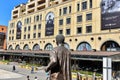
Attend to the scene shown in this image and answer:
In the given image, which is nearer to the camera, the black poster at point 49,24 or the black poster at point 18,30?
the black poster at point 49,24

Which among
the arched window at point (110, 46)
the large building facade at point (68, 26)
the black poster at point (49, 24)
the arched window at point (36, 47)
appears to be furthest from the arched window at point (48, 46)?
the arched window at point (110, 46)

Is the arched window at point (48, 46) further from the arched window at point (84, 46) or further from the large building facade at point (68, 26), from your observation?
the arched window at point (84, 46)

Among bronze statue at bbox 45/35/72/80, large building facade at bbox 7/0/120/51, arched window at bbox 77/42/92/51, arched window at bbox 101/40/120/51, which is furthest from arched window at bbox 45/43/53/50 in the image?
bronze statue at bbox 45/35/72/80

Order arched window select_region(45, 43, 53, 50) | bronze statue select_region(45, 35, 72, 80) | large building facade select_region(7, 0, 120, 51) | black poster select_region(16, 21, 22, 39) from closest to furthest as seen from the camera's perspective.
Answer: bronze statue select_region(45, 35, 72, 80), large building facade select_region(7, 0, 120, 51), arched window select_region(45, 43, 53, 50), black poster select_region(16, 21, 22, 39)

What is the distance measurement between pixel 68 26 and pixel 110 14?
15.5 meters

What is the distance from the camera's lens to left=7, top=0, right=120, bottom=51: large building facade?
2141 inches

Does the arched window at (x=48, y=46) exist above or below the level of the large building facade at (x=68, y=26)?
below

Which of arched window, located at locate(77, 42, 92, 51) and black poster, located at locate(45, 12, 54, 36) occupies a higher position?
black poster, located at locate(45, 12, 54, 36)

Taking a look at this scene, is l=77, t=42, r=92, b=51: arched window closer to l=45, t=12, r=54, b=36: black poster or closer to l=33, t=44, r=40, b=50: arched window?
l=45, t=12, r=54, b=36: black poster

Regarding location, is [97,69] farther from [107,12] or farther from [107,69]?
[107,69]

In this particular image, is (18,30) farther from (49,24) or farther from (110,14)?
(110,14)

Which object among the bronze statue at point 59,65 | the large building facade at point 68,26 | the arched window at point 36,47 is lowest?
the arched window at point 36,47

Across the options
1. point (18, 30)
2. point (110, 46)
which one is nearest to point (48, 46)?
point (18, 30)

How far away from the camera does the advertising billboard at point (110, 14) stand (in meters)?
51.7
